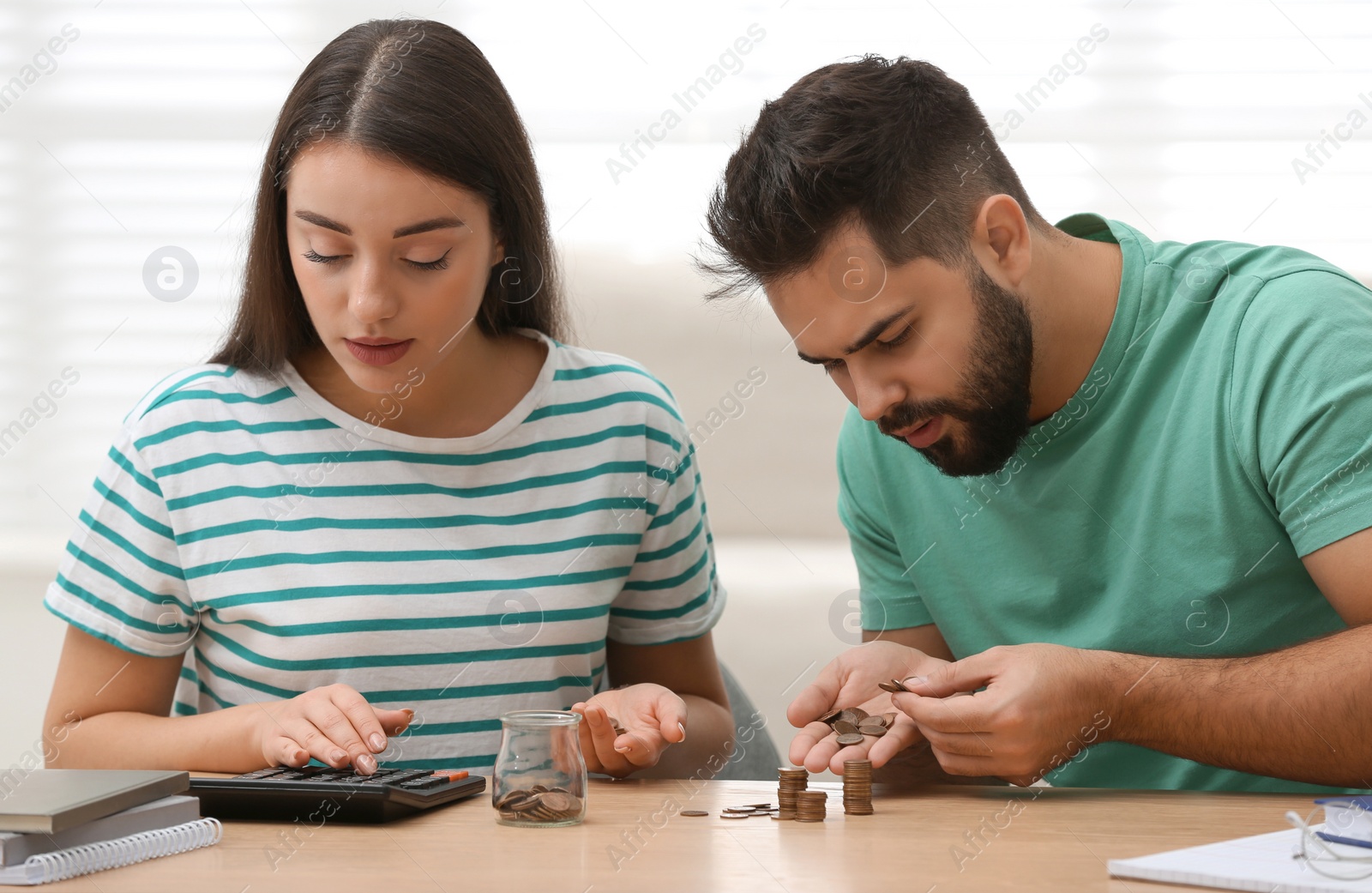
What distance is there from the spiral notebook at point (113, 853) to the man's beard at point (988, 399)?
2.70 feet

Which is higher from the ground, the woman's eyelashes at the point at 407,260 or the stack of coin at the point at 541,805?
the woman's eyelashes at the point at 407,260

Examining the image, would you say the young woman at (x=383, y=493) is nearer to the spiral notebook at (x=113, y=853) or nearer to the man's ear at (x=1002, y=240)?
the spiral notebook at (x=113, y=853)

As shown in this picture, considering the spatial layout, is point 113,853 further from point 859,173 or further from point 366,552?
point 859,173

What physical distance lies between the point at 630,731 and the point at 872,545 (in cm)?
A: 58

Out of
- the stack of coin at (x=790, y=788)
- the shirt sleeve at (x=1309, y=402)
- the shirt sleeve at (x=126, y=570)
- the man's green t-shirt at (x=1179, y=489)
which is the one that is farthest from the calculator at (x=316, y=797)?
the shirt sleeve at (x=1309, y=402)

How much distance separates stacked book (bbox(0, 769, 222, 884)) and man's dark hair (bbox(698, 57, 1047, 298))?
32.3 inches

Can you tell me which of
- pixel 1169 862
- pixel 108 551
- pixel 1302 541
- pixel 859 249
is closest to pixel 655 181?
pixel 859 249

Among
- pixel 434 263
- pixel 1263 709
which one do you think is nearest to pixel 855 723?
pixel 1263 709

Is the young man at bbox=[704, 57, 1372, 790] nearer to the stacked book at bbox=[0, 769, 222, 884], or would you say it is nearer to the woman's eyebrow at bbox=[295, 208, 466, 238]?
the woman's eyebrow at bbox=[295, 208, 466, 238]

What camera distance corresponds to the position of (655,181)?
252 centimetres

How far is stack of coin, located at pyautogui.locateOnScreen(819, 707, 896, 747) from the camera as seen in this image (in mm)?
1171

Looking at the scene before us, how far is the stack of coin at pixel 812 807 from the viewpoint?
A: 1046mm

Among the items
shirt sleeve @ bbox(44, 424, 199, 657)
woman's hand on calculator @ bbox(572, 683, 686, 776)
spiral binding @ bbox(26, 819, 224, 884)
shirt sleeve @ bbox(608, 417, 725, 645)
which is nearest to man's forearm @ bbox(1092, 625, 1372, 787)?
woman's hand on calculator @ bbox(572, 683, 686, 776)

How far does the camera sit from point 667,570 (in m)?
1.62
